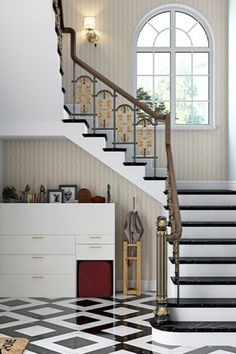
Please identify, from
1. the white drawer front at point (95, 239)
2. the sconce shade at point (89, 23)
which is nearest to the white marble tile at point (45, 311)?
the white drawer front at point (95, 239)

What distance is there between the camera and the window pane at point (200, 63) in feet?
32.6

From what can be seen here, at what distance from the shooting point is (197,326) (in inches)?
256

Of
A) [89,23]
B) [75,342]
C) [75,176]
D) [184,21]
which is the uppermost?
[184,21]

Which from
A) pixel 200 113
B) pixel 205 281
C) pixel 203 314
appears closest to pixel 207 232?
pixel 205 281

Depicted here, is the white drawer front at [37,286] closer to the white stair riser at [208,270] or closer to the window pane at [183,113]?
the white stair riser at [208,270]

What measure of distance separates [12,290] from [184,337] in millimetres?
3158

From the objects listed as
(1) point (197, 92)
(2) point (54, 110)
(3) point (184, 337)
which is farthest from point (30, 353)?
(1) point (197, 92)

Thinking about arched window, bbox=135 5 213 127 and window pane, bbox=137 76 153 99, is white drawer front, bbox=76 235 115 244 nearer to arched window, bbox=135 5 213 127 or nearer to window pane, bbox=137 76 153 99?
arched window, bbox=135 5 213 127

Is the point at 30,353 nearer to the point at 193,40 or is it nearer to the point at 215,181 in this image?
the point at 215,181

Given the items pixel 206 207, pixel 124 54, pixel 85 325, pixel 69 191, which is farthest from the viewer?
pixel 124 54

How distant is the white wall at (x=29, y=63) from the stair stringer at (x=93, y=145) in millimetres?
117

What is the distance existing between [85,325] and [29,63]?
2.85 meters

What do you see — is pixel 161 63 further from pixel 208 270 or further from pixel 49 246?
pixel 208 270

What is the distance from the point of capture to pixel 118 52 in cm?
980
